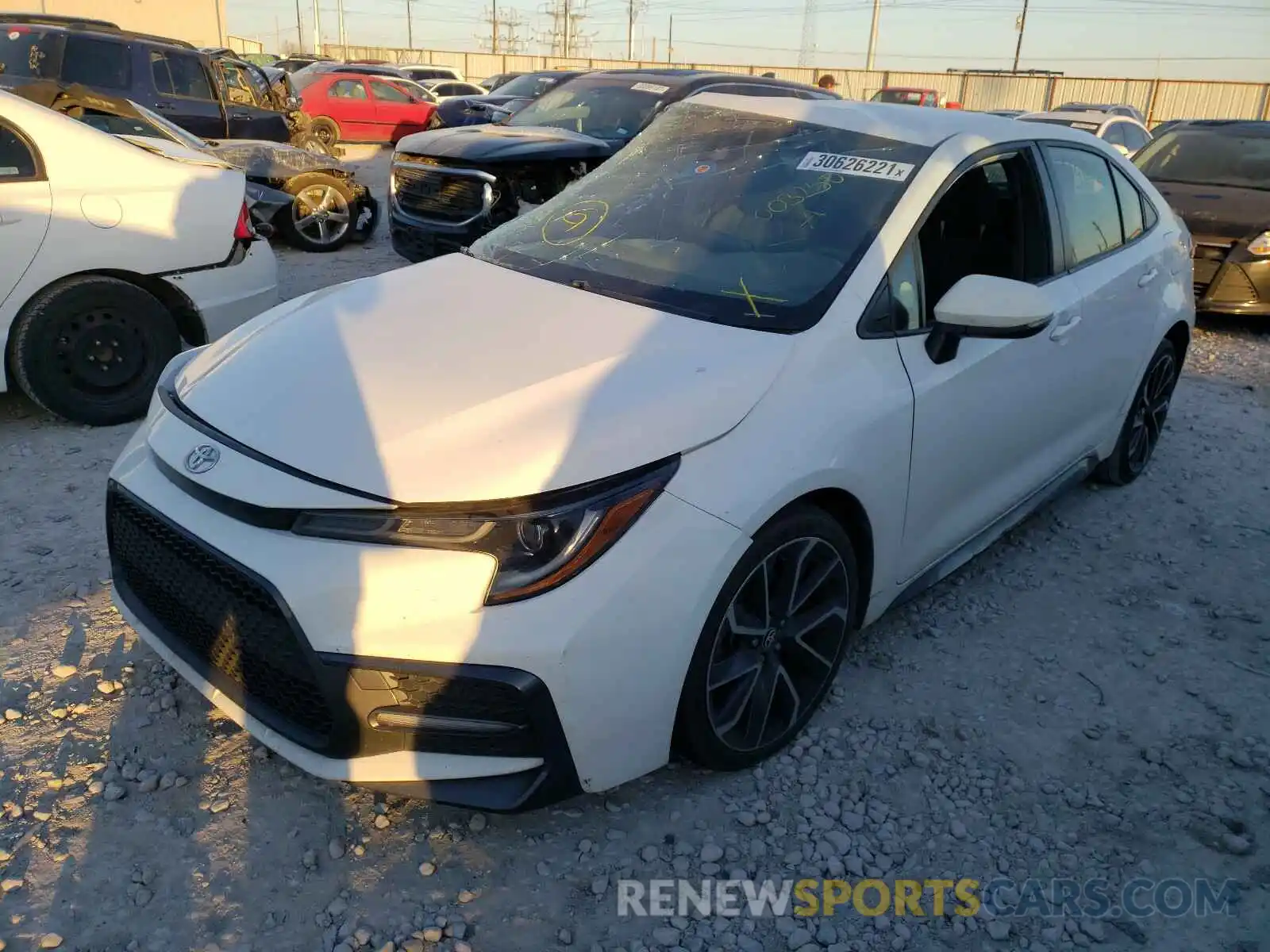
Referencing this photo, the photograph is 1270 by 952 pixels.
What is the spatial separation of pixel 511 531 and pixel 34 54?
33.6ft

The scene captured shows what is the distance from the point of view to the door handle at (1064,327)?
3.38m

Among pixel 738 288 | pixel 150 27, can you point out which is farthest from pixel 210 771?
pixel 150 27

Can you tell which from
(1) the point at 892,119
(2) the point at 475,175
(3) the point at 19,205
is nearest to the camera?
(1) the point at 892,119

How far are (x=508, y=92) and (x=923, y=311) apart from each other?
13.4 m

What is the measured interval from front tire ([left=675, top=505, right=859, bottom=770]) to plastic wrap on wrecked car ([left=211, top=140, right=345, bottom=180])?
7.32 metres

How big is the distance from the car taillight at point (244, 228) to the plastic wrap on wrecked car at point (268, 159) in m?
3.51

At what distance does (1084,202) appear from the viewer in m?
3.72

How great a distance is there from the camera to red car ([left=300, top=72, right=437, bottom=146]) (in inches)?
716

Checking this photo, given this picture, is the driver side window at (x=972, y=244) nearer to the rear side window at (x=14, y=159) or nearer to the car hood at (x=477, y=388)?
the car hood at (x=477, y=388)

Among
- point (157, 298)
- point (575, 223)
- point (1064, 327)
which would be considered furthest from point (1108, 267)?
point (157, 298)

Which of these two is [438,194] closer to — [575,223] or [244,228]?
[244,228]

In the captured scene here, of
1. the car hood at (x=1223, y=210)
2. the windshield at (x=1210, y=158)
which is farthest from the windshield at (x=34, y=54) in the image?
the windshield at (x=1210, y=158)

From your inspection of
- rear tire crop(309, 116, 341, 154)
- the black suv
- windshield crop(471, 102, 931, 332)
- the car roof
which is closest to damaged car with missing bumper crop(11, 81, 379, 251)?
the black suv

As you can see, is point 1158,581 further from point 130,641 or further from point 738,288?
point 130,641
